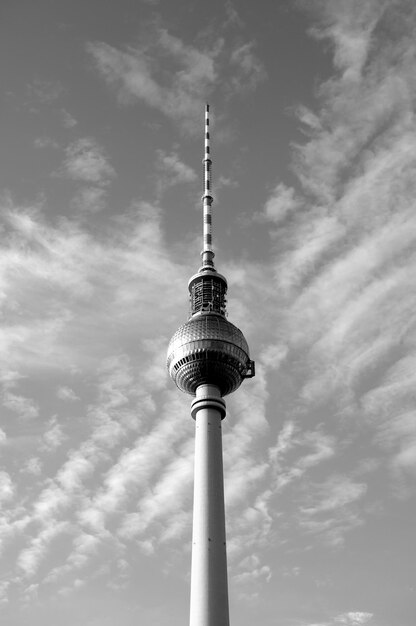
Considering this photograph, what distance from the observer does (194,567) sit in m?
72.5

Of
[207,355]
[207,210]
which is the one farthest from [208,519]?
[207,210]

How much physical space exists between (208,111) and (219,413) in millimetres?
56315

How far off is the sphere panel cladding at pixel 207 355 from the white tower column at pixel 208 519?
76.6 inches

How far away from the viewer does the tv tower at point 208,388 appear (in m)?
70.5

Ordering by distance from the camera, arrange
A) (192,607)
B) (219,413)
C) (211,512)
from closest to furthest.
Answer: (192,607) < (211,512) < (219,413)

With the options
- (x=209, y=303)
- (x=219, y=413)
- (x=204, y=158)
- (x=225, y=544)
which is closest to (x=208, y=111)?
(x=204, y=158)

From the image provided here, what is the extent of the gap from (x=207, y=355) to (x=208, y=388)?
422 cm

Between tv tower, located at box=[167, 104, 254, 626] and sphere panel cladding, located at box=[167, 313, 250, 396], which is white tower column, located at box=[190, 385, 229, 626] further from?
sphere panel cladding, located at box=[167, 313, 250, 396]

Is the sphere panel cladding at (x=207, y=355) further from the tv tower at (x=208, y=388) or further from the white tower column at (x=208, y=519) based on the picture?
the white tower column at (x=208, y=519)

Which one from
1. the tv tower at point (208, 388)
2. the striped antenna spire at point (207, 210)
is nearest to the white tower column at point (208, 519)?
the tv tower at point (208, 388)

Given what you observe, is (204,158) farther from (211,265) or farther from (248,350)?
(248,350)

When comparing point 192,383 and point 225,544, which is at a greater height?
point 192,383

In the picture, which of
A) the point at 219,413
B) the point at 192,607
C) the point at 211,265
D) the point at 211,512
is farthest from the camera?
the point at 211,265

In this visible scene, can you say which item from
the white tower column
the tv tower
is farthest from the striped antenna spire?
the white tower column
